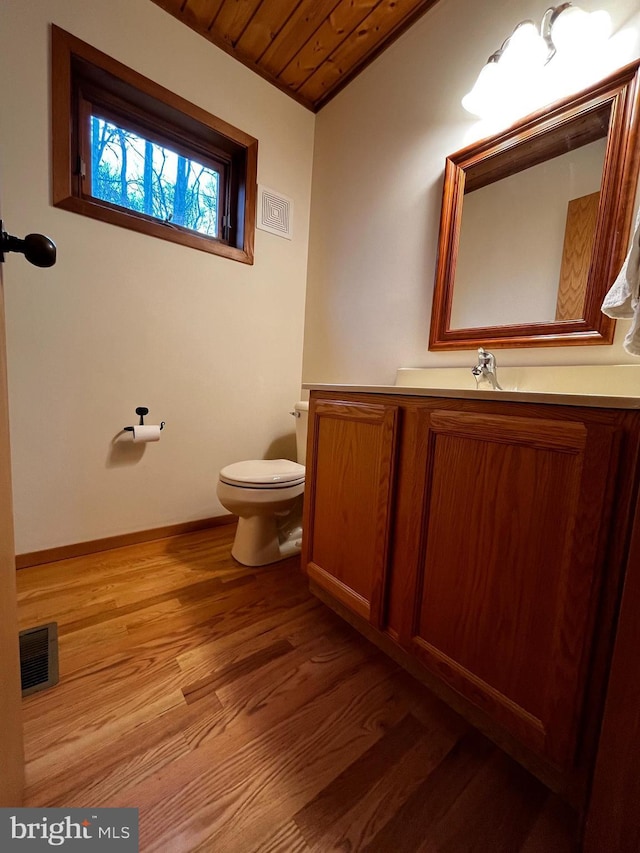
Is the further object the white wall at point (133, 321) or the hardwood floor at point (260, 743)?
the white wall at point (133, 321)

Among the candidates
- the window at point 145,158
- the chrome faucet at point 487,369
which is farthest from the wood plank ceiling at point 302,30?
the chrome faucet at point 487,369

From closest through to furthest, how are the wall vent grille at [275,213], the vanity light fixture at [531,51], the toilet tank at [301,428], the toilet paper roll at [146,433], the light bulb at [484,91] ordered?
the vanity light fixture at [531,51] → the light bulb at [484,91] → the toilet paper roll at [146,433] → the toilet tank at [301,428] → the wall vent grille at [275,213]

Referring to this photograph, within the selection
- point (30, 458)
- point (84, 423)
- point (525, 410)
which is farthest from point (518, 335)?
point (30, 458)

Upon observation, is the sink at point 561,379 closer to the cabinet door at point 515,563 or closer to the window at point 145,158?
the cabinet door at point 515,563

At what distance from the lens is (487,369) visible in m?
1.20

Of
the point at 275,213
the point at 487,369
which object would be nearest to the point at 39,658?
the point at 487,369

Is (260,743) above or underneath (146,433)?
underneath

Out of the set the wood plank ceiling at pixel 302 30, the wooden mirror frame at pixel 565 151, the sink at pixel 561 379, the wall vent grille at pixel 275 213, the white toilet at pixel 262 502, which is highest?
the wood plank ceiling at pixel 302 30

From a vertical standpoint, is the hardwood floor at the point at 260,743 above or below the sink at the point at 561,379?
below

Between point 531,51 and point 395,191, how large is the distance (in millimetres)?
603

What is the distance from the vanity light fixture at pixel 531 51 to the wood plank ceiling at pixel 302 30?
0.59 metres

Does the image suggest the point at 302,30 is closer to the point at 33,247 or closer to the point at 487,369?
the point at 487,369

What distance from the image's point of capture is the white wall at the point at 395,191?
126cm

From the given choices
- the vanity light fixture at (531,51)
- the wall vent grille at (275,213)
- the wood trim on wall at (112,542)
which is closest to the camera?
the vanity light fixture at (531,51)
